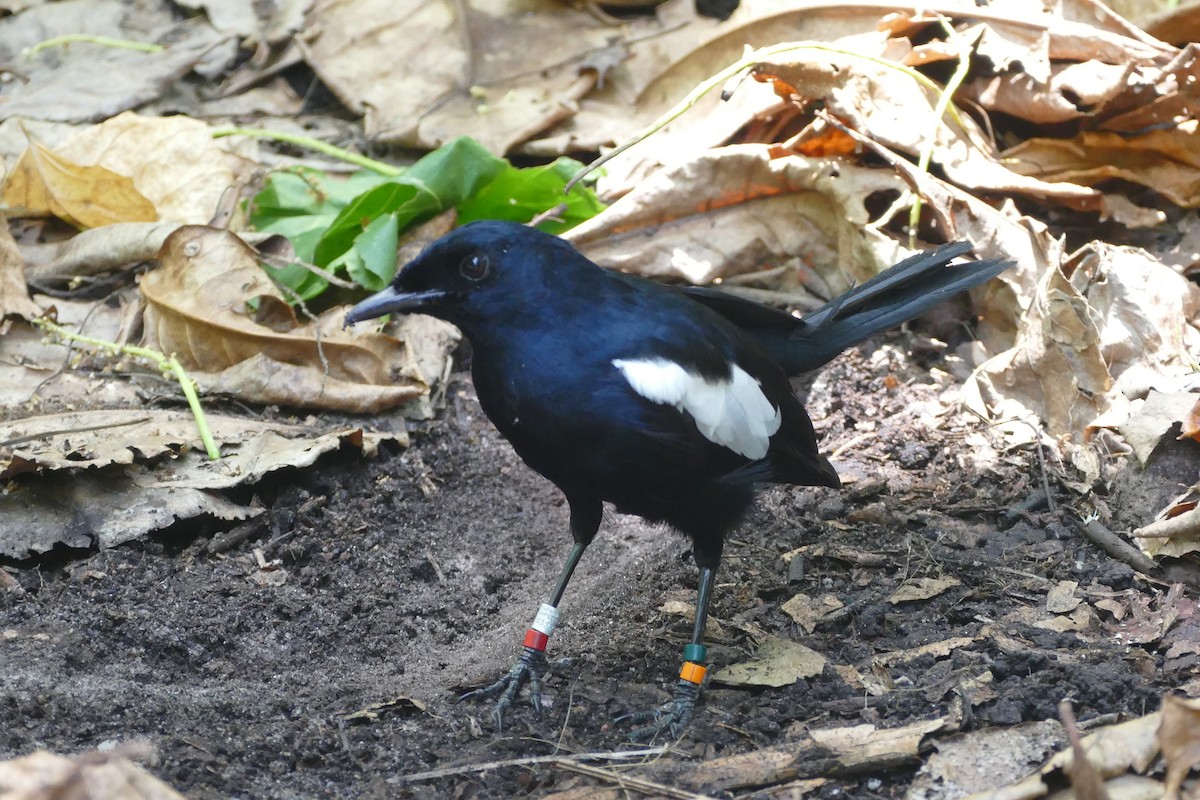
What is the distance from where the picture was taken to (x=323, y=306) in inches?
200

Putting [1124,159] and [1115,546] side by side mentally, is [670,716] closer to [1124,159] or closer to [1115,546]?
[1115,546]

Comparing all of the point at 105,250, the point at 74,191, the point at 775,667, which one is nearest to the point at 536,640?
the point at 775,667

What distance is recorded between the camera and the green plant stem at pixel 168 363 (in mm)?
4207

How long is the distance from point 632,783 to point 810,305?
2.75 m

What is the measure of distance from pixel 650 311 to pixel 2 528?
2.12 meters

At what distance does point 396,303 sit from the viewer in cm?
340

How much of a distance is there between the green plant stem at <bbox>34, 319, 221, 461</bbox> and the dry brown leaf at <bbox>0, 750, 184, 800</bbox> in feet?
7.07

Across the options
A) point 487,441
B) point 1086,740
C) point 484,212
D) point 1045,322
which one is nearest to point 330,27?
point 484,212

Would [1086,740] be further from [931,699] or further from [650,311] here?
[650,311]

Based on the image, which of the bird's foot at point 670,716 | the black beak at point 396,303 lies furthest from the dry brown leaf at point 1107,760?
the black beak at point 396,303

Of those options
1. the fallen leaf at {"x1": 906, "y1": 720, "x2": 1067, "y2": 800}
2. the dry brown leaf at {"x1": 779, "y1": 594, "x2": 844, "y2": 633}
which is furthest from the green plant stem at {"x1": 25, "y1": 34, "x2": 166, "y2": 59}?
the fallen leaf at {"x1": 906, "y1": 720, "x2": 1067, "y2": 800}

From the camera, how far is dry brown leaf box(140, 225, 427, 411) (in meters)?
4.60

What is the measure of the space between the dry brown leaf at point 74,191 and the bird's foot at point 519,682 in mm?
2907

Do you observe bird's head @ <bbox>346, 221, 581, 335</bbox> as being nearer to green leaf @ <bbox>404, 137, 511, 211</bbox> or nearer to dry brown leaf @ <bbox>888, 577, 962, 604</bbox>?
dry brown leaf @ <bbox>888, 577, 962, 604</bbox>
